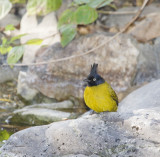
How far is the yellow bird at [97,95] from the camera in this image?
348 centimetres

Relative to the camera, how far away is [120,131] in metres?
2.71

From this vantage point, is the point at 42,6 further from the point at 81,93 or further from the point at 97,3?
the point at 81,93

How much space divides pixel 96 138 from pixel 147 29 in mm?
3873

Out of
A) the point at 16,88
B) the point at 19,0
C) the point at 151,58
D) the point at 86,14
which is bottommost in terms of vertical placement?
the point at 16,88

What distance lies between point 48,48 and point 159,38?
215 cm

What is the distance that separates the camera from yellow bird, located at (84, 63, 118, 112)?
3480 millimetres

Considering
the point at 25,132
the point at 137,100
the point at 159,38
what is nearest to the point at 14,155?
the point at 25,132

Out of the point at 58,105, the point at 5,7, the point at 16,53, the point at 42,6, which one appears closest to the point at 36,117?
the point at 58,105

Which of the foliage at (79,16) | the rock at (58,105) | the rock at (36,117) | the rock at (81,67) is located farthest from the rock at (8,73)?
the rock at (36,117)

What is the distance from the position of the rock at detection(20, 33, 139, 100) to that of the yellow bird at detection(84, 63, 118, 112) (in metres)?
1.99

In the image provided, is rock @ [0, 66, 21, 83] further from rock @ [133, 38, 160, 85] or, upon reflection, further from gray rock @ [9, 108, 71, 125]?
rock @ [133, 38, 160, 85]

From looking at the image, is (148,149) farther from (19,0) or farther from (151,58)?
(19,0)

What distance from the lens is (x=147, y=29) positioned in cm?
607

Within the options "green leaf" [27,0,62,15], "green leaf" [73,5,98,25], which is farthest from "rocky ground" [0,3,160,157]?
"green leaf" [73,5,98,25]
